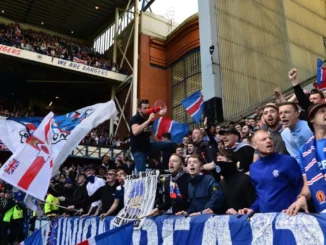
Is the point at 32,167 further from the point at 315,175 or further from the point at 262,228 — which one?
the point at 315,175

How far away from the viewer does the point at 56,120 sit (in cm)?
778

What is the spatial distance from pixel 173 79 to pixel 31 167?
691 inches

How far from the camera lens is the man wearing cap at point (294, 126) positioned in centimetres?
358

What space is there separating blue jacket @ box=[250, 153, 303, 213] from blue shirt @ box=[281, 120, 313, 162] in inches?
20.5

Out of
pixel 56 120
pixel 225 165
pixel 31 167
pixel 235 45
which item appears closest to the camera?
pixel 225 165

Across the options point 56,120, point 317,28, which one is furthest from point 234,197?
point 317,28

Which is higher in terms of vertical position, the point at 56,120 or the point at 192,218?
the point at 56,120

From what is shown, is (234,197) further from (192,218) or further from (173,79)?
(173,79)

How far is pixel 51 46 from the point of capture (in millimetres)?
23078

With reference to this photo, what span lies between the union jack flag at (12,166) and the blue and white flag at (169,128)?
4.76 metres

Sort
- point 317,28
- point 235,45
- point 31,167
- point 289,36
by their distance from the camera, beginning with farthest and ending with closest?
point 317,28 → point 289,36 → point 235,45 → point 31,167

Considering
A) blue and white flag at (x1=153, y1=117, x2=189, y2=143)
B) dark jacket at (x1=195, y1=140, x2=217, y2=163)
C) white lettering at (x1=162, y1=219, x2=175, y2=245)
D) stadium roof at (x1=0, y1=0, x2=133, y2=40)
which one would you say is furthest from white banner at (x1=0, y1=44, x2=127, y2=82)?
white lettering at (x1=162, y1=219, x2=175, y2=245)

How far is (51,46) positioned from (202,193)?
70.1ft

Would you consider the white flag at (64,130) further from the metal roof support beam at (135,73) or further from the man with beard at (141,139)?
the metal roof support beam at (135,73)
